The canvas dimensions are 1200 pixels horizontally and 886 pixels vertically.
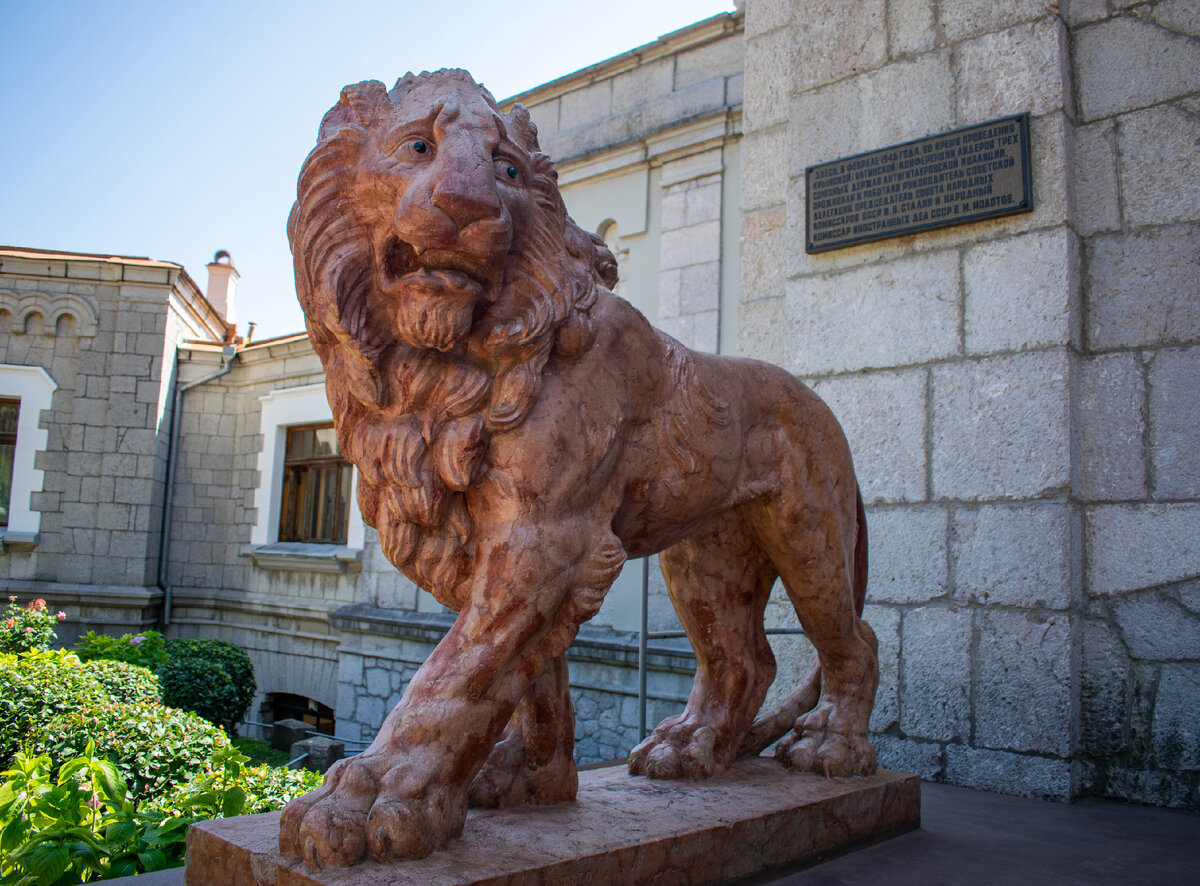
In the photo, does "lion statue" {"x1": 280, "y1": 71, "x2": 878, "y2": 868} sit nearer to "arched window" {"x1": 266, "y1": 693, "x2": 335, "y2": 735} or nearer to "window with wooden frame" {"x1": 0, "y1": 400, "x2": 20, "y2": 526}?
"arched window" {"x1": 266, "y1": 693, "x2": 335, "y2": 735}

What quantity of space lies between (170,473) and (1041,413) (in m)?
9.95

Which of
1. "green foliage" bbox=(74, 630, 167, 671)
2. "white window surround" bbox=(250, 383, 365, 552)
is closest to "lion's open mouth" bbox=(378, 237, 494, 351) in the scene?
"green foliage" bbox=(74, 630, 167, 671)

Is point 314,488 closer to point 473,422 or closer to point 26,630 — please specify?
point 26,630

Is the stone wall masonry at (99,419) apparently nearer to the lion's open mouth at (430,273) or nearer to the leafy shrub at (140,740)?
the leafy shrub at (140,740)

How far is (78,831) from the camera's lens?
Result: 2236 mm

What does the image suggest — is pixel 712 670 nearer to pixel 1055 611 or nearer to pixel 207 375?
pixel 1055 611

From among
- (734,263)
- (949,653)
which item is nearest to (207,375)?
(734,263)

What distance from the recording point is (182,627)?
10492 mm

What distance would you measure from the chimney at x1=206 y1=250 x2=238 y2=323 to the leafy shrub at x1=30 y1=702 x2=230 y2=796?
970 cm

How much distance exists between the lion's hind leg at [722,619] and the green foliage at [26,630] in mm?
5643

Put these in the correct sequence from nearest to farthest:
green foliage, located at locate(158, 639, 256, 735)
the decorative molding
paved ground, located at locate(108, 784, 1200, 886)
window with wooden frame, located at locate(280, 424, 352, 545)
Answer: paved ground, located at locate(108, 784, 1200, 886) → green foliage, located at locate(158, 639, 256, 735) → the decorative molding → window with wooden frame, located at locate(280, 424, 352, 545)

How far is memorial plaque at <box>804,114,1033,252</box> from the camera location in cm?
299

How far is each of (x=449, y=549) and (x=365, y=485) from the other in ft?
0.58

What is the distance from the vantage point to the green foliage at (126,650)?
688 centimetres
